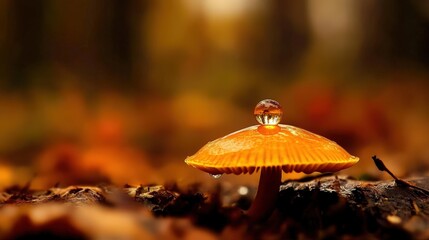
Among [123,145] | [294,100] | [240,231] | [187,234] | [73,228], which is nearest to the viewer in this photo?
[73,228]

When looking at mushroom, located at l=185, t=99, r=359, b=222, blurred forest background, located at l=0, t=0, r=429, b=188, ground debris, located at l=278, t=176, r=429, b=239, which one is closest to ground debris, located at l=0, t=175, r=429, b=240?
ground debris, located at l=278, t=176, r=429, b=239

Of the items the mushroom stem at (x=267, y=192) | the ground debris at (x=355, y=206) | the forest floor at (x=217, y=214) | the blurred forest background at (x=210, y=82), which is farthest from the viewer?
the blurred forest background at (x=210, y=82)

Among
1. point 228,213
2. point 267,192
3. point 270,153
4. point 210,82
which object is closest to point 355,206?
point 267,192

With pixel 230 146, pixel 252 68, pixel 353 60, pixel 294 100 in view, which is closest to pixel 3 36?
pixel 252 68

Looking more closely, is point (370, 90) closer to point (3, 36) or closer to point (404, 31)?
point (404, 31)

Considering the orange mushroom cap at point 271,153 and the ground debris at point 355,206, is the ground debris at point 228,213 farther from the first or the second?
the orange mushroom cap at point 271,153

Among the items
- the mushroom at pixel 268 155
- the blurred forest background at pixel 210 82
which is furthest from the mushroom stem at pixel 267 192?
the blurred forest background at pixel 210 82

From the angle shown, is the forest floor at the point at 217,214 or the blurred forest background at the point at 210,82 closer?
the forest floor at the point at 217,214

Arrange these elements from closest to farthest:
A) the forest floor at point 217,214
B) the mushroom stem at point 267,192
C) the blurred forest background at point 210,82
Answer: the forest floor at point 217,214
the mushroom stem at point 267,192
the blurred forest background at point 210,82
